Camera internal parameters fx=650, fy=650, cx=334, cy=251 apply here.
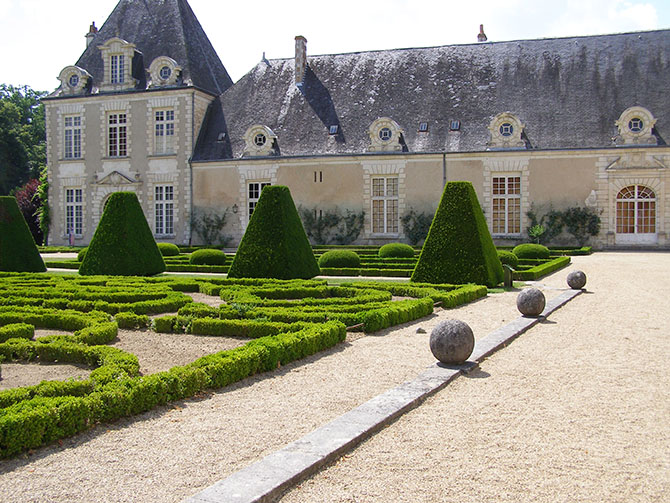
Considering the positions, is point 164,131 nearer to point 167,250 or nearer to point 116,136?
point 116,136

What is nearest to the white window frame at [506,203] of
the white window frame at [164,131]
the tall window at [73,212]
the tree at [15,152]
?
the white window frame at [164,131]

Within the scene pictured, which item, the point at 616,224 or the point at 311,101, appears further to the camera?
the point at 311,101

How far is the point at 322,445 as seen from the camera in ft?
11.7

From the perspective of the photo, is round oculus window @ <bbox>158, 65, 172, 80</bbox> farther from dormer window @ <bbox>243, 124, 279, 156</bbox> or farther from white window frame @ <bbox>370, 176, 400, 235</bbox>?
white window frame @ <bbox>370, 176, 400, 235</bbox>

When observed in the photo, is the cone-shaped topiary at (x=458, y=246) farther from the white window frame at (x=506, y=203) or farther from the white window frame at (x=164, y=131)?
the white window frame at (x=164, y=131)

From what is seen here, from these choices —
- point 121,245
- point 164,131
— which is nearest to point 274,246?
point 121,245

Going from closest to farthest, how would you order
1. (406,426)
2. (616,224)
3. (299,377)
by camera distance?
(406,426)
(299,377)
(616,224)

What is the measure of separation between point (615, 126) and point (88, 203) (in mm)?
20954

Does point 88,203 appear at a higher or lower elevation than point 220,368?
higher

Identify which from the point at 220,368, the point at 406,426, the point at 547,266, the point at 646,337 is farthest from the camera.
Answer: the point at 547,266

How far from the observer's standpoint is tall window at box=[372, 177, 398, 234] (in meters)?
24.4

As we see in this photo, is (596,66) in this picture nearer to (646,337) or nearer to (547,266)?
(547,266)

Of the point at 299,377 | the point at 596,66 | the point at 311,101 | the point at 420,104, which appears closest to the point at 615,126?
the point at 596,66

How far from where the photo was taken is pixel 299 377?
5.41m
